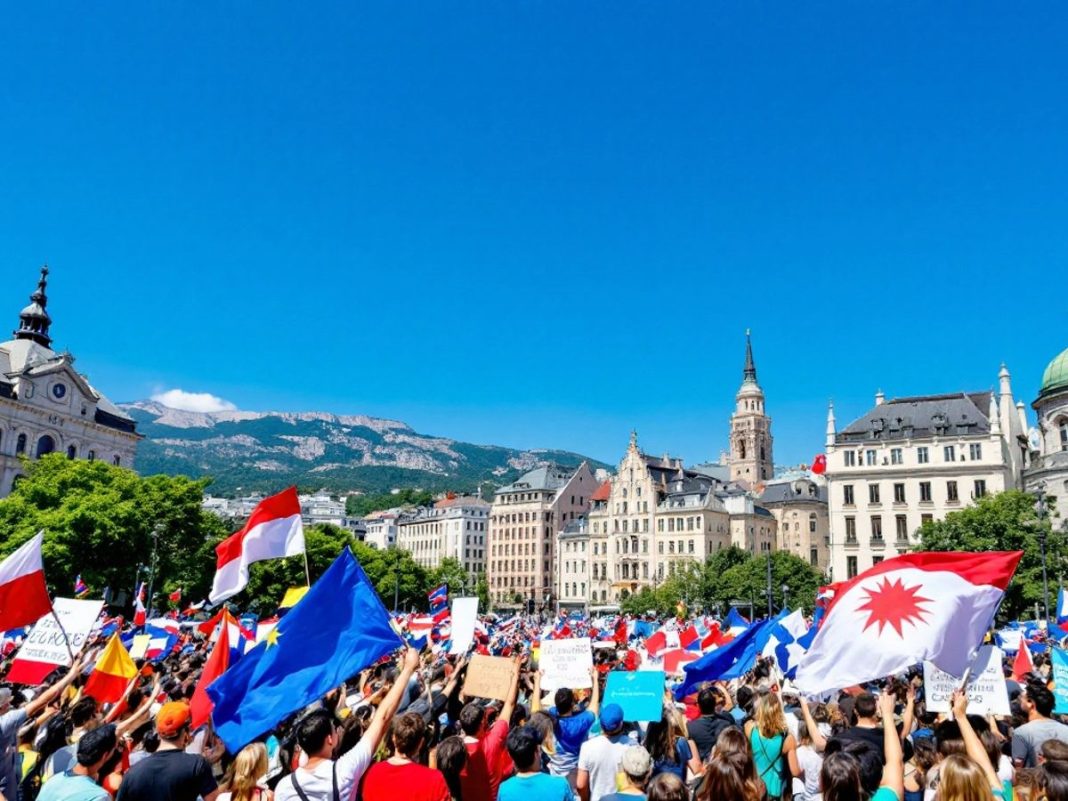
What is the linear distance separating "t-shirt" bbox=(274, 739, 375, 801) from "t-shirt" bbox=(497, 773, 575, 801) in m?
1.11

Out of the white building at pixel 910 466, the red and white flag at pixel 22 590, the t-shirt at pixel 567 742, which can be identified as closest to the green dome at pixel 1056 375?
the white building at pixel 910 466

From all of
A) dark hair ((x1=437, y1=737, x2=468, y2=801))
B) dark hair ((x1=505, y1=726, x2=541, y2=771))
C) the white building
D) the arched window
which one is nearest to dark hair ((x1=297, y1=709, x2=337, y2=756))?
dark hair ((x1=437, y1=737, x2=468, y2=801))

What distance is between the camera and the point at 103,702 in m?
12.5

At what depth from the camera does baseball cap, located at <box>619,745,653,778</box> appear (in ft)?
20.3

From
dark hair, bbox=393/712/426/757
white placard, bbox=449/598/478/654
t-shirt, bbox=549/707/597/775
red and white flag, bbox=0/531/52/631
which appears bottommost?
t-shirt, bbox=549/707/597/775

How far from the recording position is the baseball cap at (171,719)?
21.2 feet

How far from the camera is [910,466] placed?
7662 centimetres

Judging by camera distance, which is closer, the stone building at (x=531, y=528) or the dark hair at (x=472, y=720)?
the dark hair at (x=472, y=720)

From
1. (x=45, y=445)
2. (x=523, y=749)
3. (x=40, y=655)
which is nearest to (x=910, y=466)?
(x=40, y=655)

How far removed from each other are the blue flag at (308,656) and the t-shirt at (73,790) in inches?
40.5

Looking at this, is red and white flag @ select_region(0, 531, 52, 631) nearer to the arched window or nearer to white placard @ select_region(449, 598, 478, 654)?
white placard @ select_region(449, 598, 478, 654)

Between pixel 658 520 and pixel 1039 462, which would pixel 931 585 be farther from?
pixel 658 520

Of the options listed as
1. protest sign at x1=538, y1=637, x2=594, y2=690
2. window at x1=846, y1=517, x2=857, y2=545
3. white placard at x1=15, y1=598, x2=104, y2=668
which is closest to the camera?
protest sign at x1=538, y1=637, x2=594, y2=690

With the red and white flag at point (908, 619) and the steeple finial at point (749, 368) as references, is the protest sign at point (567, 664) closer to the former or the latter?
the red and white flag at point (908, 619)
